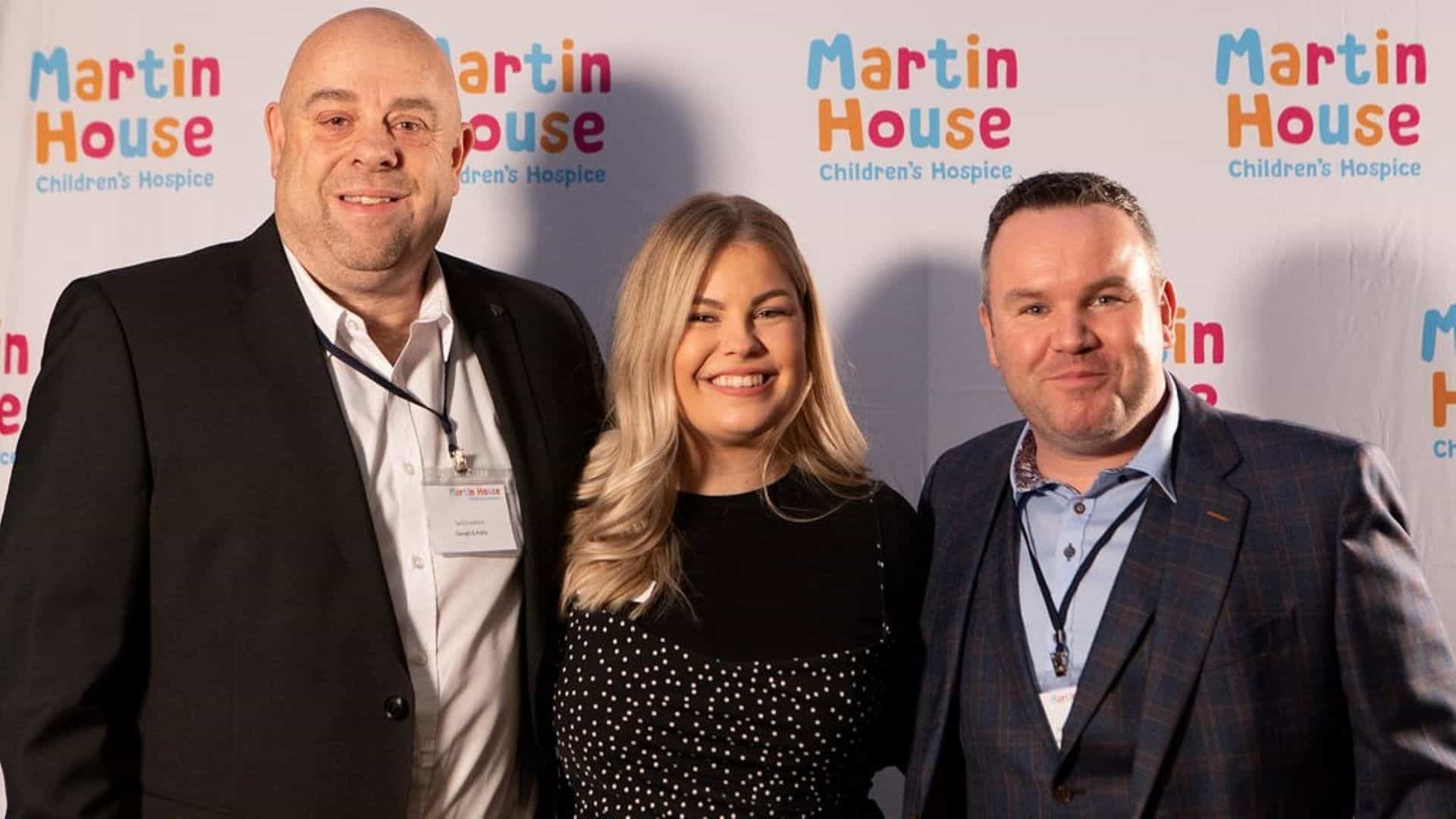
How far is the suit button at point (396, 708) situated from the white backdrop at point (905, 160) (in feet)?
4.02

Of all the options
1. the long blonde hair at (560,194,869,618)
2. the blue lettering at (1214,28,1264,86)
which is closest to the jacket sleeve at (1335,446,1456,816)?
the long blonde hair at (560,194,869,618)

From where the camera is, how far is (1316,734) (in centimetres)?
203

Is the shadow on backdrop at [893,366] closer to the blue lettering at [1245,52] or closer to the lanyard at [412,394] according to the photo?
the blue lettering at [1245,52]

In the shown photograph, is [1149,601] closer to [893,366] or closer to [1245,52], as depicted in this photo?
[893,366]

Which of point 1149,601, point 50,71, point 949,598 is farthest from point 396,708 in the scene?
point 50,71

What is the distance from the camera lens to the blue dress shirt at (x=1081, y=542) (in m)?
2.13

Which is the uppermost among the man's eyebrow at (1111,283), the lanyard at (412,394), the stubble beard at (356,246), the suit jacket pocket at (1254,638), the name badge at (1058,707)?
the stubble beard at (356,246)

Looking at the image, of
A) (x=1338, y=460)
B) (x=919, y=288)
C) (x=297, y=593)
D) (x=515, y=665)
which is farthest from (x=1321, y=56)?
(x=297, y=593)

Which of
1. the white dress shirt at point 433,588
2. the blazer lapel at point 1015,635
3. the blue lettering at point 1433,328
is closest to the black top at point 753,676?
the white dress shirt at point 433,588

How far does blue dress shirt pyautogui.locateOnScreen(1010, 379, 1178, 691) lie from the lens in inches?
83.7

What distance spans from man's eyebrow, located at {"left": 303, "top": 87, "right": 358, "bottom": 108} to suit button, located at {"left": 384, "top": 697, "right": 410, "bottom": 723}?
1.00 metres

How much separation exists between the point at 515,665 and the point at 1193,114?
1.85m

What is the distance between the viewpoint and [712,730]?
227 centimetres

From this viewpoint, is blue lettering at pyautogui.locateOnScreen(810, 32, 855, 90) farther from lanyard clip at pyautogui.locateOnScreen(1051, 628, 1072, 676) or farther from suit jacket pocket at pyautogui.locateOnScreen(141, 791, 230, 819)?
suit jacket pocket at pyautogui.locateOnScreen(141, 791, 230, 819)
